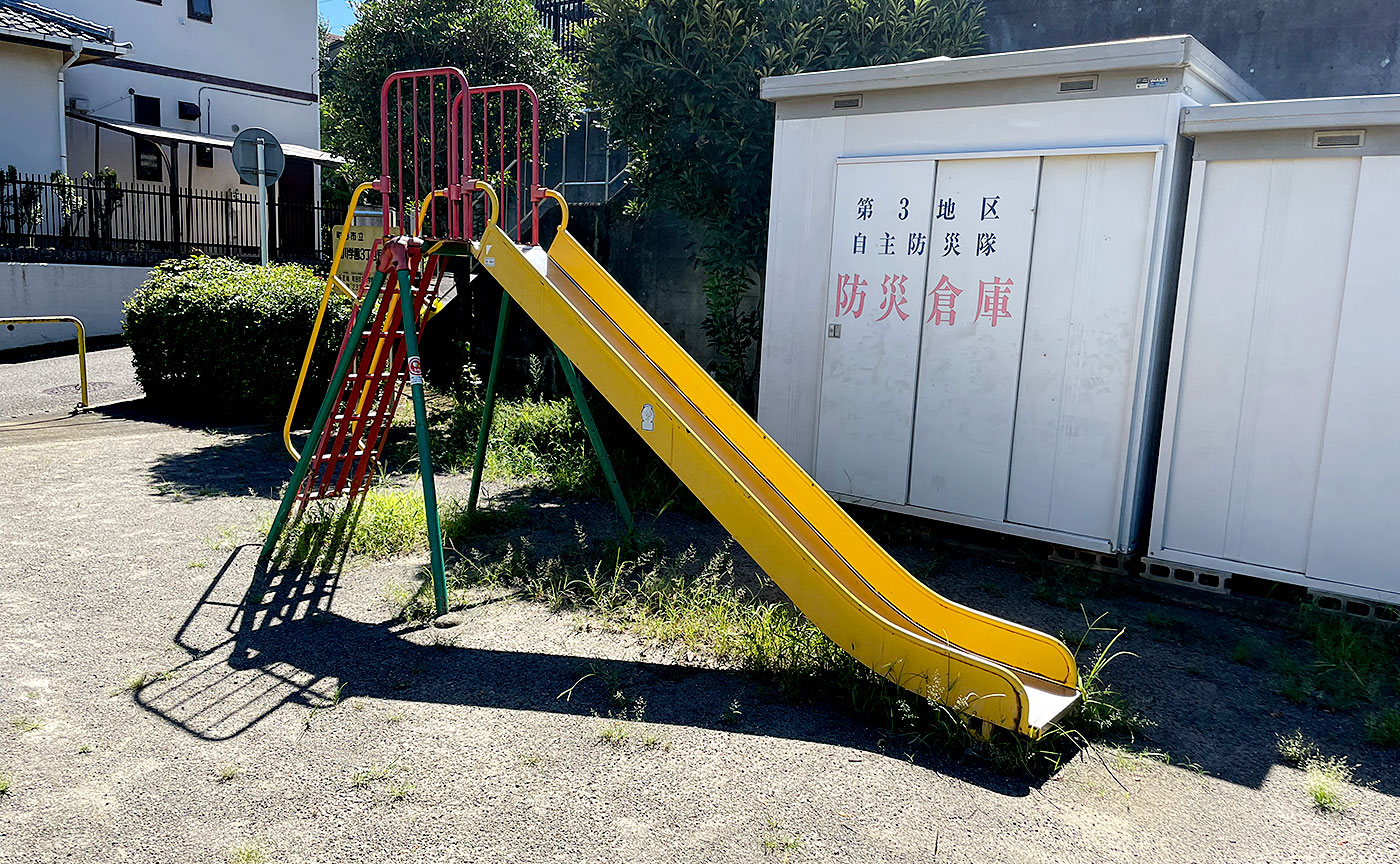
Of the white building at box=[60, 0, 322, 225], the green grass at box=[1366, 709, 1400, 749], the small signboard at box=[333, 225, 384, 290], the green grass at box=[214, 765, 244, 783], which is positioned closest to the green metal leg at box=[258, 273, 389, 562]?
the green grass at box=[214, 765, 244, 783]

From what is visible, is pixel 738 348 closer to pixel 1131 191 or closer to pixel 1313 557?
pixel 1131 191

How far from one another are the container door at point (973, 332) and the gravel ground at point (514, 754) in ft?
3.81

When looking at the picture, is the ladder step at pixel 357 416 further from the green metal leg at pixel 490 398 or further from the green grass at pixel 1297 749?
the green grass at pixel 1297 749

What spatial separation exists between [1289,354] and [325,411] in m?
5.18

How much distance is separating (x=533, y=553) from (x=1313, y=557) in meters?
4.25

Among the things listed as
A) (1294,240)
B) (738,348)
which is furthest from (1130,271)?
(738,348)

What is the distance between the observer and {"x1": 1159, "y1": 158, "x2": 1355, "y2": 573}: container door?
17.1 ft

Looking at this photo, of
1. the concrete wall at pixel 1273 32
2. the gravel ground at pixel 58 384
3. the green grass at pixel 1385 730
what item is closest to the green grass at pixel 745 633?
the green grass at pixel 1385 730

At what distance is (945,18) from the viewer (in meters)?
8.02

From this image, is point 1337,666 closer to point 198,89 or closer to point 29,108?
point 29,108

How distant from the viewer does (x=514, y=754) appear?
11.7ft

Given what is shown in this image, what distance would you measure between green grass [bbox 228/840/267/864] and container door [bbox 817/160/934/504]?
4476 mm

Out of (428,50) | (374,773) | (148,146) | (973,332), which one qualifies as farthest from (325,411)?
(148,146)

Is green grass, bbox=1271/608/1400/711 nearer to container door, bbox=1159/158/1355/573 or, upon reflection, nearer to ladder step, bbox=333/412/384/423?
container door, bbox=1159/158/1355/573
